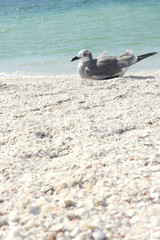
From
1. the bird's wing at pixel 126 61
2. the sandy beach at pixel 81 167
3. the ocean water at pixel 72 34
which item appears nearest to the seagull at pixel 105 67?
the bird's wing at pixel 126 61

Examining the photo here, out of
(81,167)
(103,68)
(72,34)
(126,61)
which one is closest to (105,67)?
(103,68)

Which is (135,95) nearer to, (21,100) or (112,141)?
(21,100)

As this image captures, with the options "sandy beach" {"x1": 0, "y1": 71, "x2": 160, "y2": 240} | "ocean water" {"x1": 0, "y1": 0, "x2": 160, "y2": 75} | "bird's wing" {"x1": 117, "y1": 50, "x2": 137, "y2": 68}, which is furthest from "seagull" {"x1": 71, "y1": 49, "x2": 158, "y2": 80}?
"ocean water" {"x1": 0, "y1": 0, "x2": 160, "y2": 75}

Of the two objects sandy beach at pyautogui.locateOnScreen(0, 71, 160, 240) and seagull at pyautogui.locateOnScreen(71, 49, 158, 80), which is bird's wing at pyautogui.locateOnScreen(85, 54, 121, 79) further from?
sandy beach at pyautogui.locateOnScreen(0, 71, 160, 240)

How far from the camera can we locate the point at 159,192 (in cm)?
235

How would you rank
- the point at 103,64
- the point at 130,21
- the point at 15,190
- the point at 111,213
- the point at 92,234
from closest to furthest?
1. the point at 92,234
2. the point at 111,213
3. the point at 15,190
4. the point at 103,64
5. the point at 130,21

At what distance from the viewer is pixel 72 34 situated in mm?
13562

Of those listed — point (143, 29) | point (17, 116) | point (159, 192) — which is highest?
point (143, 29)

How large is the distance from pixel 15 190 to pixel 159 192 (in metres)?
0.96

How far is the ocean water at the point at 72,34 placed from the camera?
1036 cm

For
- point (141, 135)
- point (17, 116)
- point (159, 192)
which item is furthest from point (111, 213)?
point (17, 116)

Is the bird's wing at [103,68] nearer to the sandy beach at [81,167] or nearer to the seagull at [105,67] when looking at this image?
the seagull at [105,67]

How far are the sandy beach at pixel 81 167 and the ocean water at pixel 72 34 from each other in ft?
15.5

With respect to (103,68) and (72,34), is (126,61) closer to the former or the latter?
(103,68)
